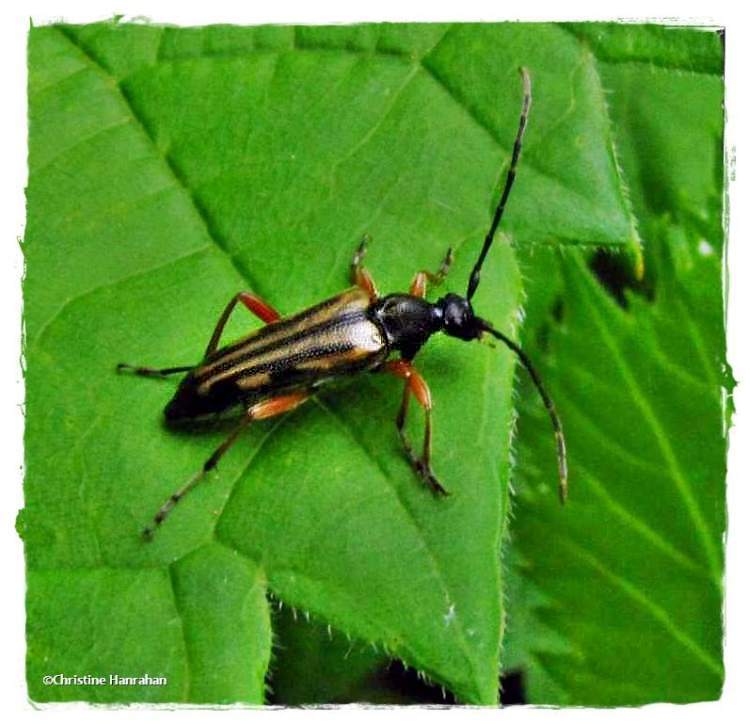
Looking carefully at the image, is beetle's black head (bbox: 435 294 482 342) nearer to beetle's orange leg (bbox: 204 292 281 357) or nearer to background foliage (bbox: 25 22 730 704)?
background foliage (bbox: 25 22 730 704)

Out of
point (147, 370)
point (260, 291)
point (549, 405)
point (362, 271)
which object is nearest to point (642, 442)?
point (549, 405)

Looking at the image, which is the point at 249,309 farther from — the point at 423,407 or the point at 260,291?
the point at 423,407

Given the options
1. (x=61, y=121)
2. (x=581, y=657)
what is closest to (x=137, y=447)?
(x=61, y=121)

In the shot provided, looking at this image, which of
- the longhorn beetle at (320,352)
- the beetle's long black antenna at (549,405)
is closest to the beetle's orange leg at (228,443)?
the longhorn beetle at (320,352)

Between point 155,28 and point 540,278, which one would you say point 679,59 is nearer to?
point 540,278

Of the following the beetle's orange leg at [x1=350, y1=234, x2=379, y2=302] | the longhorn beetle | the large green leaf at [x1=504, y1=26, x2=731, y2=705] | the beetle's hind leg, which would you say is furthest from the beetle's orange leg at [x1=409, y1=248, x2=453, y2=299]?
the beetle's hind leg

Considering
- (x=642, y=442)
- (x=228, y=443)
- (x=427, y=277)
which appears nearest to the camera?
(x=228, y=443)

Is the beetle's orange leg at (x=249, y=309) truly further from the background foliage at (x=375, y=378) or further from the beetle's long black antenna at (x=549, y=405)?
the beetle's long black antenna at (x=549, y=405)
